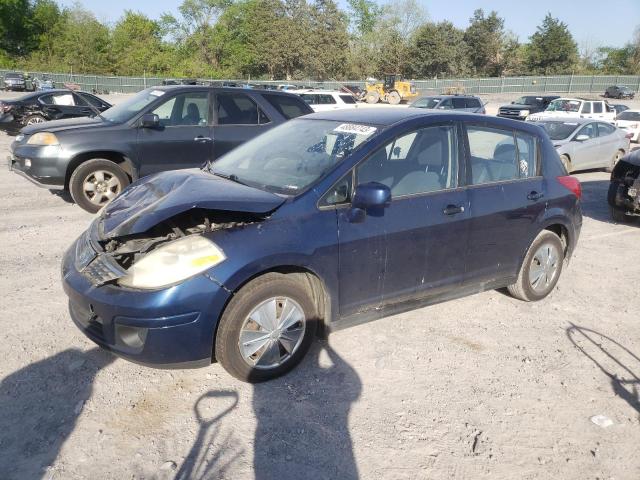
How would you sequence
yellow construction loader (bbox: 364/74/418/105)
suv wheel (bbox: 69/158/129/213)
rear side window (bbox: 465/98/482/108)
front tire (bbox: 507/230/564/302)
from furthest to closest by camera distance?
yellow construction loader (bbox: 364/74/418/105) < rear side window (bbox: 465/98/482/108) < suv wheel (bbox: 69/158/129/213) < front tire (bbox: 507/230/564/302)

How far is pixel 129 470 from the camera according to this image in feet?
8.51

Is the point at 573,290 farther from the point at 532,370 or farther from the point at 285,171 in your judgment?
the point at 285,171

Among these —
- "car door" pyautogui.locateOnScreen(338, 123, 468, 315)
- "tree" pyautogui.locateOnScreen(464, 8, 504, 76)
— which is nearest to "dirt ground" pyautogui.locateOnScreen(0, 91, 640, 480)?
"car door" pyautogui.locateOnScreen(338, 123, 468, 315)

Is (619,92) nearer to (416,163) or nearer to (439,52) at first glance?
(439,52)

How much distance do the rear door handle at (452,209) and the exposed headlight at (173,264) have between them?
1776 mm

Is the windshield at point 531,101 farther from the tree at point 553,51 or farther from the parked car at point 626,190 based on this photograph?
the tree at point 553,51

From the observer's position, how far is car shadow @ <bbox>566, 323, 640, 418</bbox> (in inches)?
Answer: 138

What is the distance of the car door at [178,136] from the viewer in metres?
7.28

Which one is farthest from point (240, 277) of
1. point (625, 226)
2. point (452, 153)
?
point (625, 226)

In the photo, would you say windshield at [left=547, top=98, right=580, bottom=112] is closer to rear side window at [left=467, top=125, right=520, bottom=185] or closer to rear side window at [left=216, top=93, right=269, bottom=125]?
rear side window at [left=216, top=93, right=269, bottom=125]

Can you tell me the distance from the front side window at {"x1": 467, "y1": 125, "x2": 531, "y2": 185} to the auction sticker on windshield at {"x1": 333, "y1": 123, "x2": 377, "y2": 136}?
0.89 m

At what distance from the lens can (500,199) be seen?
4277 mm

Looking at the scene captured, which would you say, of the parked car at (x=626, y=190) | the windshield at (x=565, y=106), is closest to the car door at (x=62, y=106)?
the parked car at (x=626, y=190)

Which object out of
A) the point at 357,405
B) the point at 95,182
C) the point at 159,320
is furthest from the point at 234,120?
the point at 357,405
